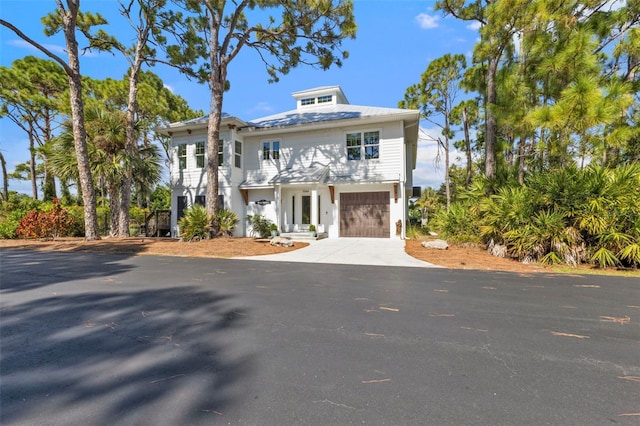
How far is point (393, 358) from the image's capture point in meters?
2.61

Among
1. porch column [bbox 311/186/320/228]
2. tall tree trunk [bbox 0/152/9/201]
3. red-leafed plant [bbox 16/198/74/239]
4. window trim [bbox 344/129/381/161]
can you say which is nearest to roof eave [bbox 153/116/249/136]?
porch column [bbox 311/186/320/228]

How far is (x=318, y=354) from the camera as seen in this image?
8.85ft

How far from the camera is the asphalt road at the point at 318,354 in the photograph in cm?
189

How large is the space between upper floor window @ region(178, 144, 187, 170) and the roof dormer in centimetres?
822

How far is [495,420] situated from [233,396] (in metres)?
1.75

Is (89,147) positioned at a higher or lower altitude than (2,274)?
higher

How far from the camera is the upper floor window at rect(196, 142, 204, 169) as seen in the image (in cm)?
1664

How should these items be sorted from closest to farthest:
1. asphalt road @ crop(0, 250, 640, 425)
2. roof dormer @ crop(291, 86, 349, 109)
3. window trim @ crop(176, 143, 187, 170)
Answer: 1. asphalt road @ crop(0, 250, 640, 425)
2. window trim @ crop(176, 143, 187, 170)
3. roof dormer @ crop(291, 86, 349, 109)

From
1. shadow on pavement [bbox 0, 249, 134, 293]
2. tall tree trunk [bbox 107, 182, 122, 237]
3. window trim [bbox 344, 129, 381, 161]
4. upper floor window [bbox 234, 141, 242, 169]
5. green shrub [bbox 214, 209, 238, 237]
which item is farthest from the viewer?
upper floor window [bbox 234, 141, 242, 169]

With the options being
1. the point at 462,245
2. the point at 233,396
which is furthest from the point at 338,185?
the point at 233,396

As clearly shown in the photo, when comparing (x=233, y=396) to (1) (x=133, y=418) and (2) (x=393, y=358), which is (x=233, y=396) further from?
(2) (x=393, y=358)

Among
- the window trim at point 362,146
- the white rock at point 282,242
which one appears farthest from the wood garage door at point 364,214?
the white rock at point 282,242

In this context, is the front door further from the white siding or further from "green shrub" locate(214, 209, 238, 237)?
"green shrub" locate(214, 209, 238, 237)

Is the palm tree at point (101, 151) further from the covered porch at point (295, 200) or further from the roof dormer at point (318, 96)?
the roof dormer at point (318, 96)
